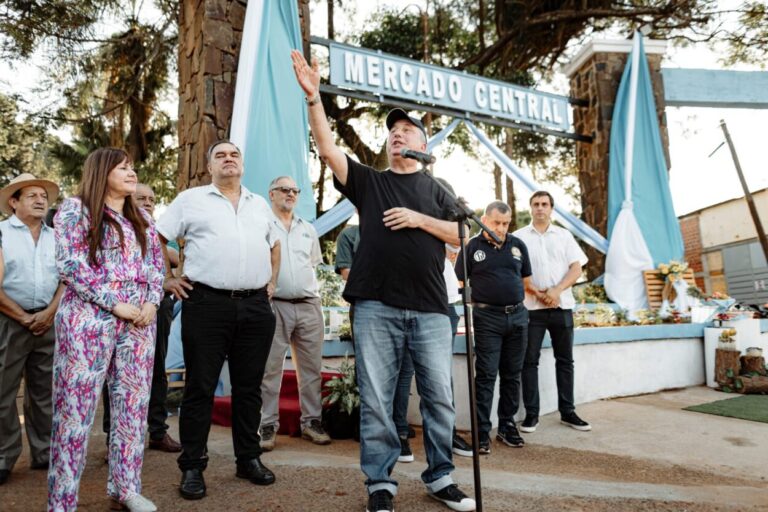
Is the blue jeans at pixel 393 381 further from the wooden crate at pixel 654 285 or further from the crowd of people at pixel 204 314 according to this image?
the wooden crate at pixel 654 285

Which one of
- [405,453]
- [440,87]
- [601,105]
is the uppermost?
[601,105]

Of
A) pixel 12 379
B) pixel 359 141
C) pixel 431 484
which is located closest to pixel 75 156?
pixel 359 141

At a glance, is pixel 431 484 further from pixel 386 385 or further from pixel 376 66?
pixel 376 66

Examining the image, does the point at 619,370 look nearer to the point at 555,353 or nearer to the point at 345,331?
the point at 555,353

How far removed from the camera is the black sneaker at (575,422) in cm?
426

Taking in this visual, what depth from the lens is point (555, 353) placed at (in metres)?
4.36

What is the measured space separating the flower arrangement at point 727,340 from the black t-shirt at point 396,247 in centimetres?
463

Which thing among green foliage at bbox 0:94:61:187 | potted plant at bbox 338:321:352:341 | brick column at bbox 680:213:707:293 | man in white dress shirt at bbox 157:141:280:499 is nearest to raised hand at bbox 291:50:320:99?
man in white dress shirt at bbox 157:141:280:499

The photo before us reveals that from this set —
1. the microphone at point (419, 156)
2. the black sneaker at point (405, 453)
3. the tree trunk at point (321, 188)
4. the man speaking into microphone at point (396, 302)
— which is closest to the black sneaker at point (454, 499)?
the man speaking into microphone at point (396, 302)

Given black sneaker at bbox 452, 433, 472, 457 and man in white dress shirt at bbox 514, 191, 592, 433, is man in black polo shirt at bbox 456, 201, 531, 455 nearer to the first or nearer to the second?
black sneaker at bbox 452, 433, 472, 457

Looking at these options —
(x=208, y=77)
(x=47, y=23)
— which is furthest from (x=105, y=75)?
(x=208, y=77)

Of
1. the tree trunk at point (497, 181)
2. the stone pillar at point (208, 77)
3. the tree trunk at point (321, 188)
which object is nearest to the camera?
the stone pillar at point (208, 77)

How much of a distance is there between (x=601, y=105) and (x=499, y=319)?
702 centimetres

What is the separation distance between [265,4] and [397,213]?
13.1ft
